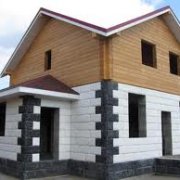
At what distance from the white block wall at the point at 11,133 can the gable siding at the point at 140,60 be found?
3.62 meters

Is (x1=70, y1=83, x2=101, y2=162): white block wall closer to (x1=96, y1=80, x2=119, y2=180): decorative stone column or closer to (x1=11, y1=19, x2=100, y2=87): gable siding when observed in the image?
(x1=96, y1=80, x2=119, y2=180): decorative stone column

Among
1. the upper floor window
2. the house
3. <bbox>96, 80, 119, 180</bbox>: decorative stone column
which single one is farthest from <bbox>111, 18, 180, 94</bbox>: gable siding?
the upper floor window

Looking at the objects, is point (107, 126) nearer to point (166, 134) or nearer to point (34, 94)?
point (34, 94)

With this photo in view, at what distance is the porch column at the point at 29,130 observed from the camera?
1014cm

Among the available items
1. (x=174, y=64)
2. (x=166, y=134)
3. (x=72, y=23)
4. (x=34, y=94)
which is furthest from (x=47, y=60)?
(x=166, y=134)

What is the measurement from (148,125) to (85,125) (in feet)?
8.04

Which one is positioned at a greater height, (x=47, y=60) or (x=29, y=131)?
(x=47, y=60)

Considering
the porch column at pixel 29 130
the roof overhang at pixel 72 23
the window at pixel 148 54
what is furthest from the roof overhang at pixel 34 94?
the window at pixel 148 54

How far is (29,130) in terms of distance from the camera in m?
10.2

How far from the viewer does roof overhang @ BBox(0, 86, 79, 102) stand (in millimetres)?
9844

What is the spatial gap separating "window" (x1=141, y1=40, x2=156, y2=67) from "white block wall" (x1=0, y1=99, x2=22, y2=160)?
538 cm

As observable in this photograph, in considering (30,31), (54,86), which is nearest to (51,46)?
(30,31)

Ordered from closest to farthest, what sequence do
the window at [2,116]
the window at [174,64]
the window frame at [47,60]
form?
the window at [2,116], the window frame at [47,60], the window at [174,64]

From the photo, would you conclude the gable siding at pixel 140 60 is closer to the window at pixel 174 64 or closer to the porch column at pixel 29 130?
the window at pixel 174 64
